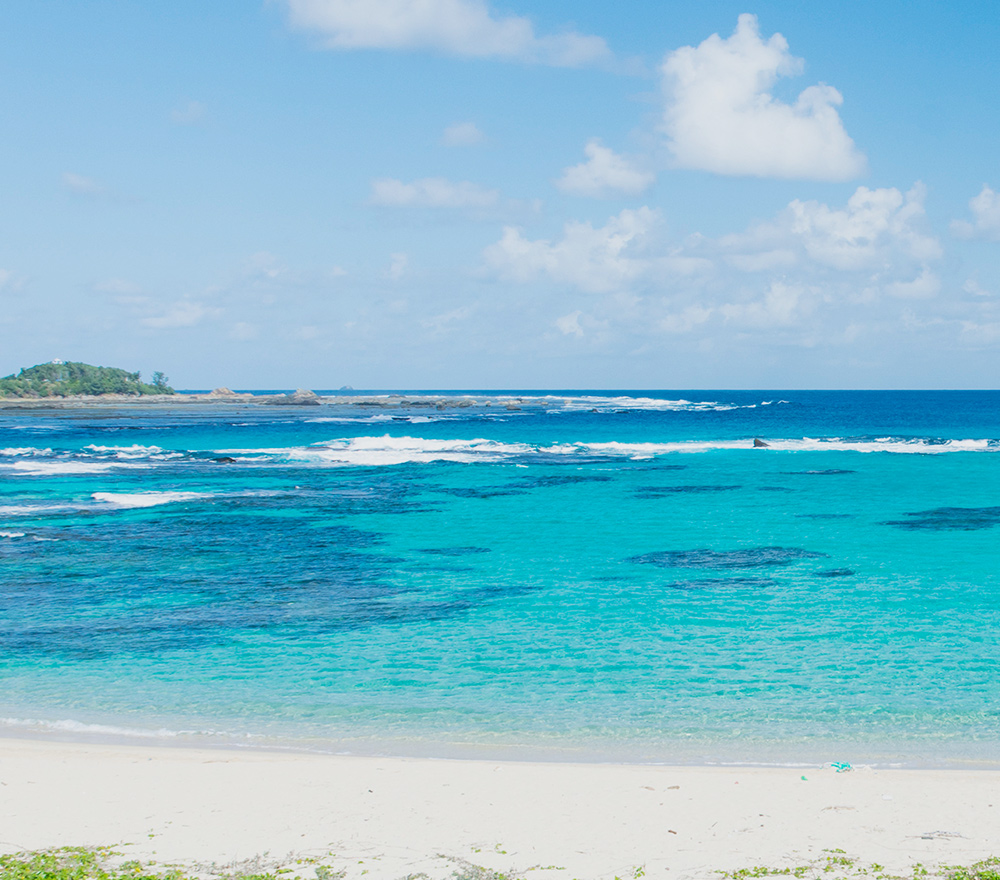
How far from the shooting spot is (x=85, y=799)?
823cm

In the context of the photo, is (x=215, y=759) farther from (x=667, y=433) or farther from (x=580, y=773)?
(x=667, y=433)

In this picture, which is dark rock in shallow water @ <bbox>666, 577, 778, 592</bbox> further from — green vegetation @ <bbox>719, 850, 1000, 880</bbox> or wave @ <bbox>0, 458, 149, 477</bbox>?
wave @ <bbox>0, 458, 149, 477</bbox>

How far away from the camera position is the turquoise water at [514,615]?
36.9ft

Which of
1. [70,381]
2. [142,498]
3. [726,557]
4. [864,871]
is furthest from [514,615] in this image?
[70,381]

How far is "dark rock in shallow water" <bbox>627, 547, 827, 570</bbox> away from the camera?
21719mm

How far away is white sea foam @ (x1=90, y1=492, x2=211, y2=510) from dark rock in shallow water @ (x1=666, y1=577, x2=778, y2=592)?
20799 millimetres

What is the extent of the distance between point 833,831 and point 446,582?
43.7 feet

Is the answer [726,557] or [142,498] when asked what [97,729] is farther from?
[142,498]

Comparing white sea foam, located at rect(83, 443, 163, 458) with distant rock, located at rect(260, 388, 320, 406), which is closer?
white sea foam, located at rect(83, 443, 163, 458)

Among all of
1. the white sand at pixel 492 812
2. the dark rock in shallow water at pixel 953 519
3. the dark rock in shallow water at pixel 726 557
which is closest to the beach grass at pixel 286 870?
the white sand at pixel 492 812

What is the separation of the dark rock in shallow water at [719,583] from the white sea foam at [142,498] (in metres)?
20.8

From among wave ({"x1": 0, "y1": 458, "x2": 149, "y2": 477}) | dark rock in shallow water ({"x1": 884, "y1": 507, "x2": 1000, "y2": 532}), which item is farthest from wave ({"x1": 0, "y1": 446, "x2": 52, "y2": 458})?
dark rock in shallow water ({"x1": 884, "y1": 507, "x2": 1000, "y2": 532})

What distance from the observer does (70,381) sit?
154m

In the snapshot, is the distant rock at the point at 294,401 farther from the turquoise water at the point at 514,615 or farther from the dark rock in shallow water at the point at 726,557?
the dark rock in shallow water at the point at 726,557
